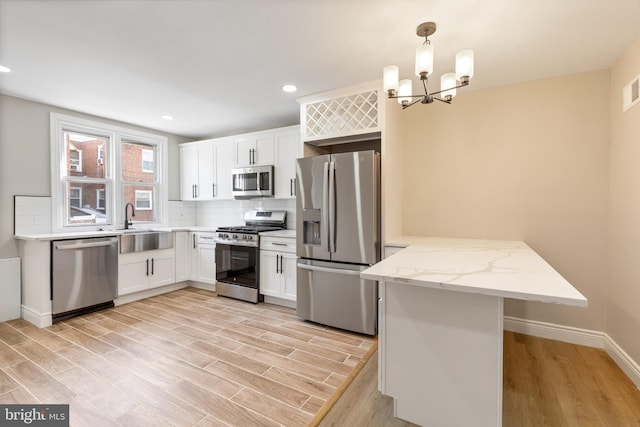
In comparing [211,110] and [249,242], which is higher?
[211,110]

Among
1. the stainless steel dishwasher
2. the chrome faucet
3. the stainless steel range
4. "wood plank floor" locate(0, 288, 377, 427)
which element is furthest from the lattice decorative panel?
the chrome faucet

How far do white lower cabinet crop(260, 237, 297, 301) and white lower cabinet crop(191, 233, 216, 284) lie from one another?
0.94 m

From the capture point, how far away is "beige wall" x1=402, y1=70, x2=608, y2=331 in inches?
99.3

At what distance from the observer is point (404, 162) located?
10.9 feet

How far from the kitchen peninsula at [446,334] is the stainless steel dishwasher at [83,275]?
337cm

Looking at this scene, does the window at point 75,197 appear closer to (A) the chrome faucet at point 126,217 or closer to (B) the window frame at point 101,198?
(B) the window frame at point 101,198

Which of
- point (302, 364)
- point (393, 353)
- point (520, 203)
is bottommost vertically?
point (302, 364)

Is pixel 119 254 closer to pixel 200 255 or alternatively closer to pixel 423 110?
pixel 200 255

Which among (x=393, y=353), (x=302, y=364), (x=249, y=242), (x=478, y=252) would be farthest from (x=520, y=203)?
(x=249, y=242)

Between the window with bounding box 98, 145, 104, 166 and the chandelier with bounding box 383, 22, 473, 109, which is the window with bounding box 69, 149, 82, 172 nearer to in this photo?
the window with bounding box 98, 145, 104, 166

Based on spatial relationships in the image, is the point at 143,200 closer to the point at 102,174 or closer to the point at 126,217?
the point at 126,217

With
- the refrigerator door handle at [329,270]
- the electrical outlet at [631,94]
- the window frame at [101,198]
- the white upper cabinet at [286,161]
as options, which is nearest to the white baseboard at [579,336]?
the refrigerator door handle at [329,270]

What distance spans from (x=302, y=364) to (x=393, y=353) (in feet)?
3.05

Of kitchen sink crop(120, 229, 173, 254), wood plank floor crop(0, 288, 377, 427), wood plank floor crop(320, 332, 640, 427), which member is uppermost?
kitchen sink crop(120, 229, 173, 254)
